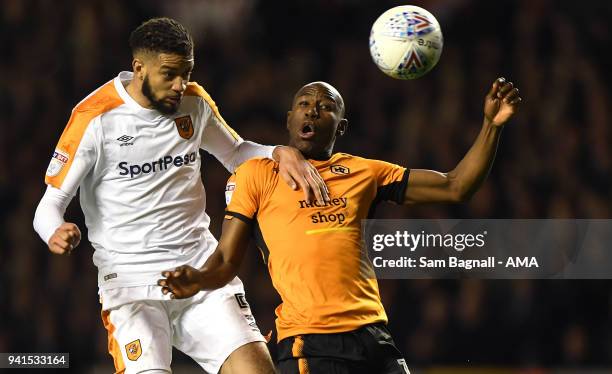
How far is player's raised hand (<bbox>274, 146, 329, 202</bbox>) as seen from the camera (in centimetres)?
396

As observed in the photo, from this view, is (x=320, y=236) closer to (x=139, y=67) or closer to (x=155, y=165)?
(x=155, y=165)

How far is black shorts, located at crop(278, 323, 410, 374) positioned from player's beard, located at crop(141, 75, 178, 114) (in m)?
1.27

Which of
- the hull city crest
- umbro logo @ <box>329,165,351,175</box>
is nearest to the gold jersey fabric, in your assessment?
umbro logo @ <box>329,165,351,175</box>

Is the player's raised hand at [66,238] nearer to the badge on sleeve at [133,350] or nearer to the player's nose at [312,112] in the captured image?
the badge on sleeve at [133,350]

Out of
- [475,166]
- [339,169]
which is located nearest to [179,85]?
[339,169]

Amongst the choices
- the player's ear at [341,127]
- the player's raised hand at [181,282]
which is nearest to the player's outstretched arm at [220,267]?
the player's raised hand at [181,282]

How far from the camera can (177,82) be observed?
443cm

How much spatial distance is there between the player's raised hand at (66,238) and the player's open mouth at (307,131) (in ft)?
3.12

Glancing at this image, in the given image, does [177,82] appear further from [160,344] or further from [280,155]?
[160,344]

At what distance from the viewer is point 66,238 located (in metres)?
3.94

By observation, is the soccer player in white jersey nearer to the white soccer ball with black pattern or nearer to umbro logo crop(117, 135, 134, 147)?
umbro logo crop(117, 135, 134, 147)

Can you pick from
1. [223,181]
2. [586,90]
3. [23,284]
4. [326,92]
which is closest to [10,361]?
[23,284]

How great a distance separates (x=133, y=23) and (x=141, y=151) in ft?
13.7

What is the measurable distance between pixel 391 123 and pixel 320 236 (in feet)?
15.0
